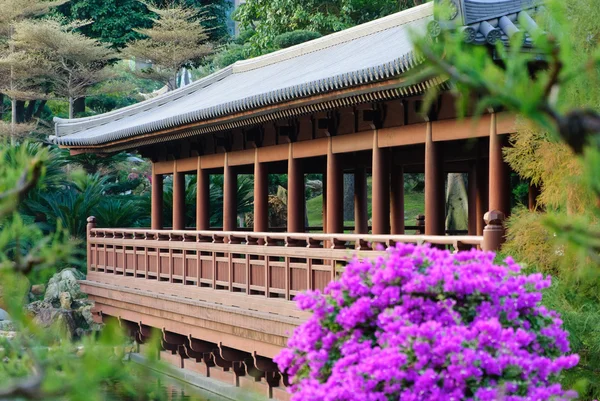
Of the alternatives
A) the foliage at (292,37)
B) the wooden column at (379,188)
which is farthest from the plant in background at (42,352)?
the foliage at (292,37)

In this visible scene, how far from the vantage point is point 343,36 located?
17219 millimetres

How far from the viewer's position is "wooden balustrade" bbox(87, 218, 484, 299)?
10.1 m

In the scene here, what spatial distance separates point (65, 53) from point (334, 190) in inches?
843

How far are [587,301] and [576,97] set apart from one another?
5.14 feet

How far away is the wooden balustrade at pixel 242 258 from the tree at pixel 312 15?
1330 cm

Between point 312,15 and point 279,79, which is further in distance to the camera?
point 312,15

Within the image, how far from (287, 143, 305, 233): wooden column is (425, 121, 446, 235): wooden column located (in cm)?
290

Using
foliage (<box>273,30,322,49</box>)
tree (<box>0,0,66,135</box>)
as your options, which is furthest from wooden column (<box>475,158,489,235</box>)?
tree (<box>0,0,66,135</box>)

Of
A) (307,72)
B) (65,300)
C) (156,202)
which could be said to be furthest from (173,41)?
(307,72)

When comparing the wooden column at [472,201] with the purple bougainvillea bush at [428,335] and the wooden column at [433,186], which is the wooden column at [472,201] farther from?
the purple bougainvillea bush at [428,335]

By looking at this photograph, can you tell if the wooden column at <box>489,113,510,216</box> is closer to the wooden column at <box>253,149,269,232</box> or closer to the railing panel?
Result: the railing panel

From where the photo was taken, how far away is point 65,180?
2564cm

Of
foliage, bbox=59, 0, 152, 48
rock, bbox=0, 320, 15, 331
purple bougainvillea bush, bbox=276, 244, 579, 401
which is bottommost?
rock, bbox=0, 320, 15, 331

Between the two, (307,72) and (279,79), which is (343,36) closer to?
(279,79)
